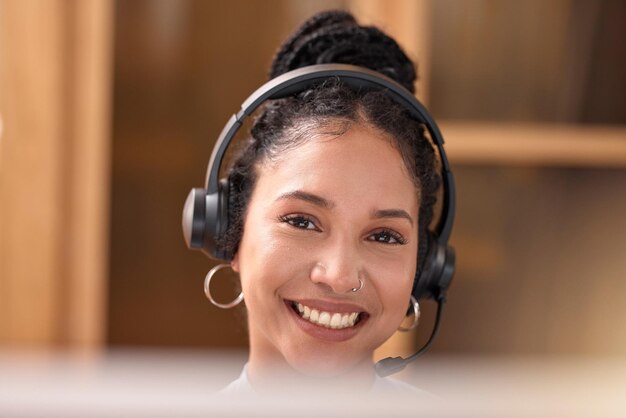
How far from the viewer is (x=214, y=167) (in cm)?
85

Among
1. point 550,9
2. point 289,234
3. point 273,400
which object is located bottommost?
point 273,400

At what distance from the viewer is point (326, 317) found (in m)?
0.78

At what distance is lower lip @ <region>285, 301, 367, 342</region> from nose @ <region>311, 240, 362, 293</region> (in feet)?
0.15

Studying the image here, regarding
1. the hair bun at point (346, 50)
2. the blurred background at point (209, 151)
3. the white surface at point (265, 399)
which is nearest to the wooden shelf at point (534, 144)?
the blurred background at point (209, 151)

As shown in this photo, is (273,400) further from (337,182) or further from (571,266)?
(571,266)

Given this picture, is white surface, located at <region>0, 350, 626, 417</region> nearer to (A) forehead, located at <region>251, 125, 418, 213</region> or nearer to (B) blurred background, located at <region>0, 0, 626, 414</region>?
(A) forehead, located at <region>251, 125, 418, 213</region>

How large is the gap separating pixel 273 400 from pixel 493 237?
75.9 inches

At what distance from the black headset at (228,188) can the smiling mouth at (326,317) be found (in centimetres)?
10

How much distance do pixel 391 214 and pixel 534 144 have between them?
1426 millimetres

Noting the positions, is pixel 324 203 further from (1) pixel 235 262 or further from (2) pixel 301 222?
(1) pixel 235 262

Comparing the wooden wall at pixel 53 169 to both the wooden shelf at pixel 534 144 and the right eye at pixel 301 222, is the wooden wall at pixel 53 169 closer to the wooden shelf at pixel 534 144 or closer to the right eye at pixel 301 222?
the wooden shelf at pixel 534 144

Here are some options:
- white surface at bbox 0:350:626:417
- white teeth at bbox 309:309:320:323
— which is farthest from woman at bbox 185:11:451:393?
white surface at bbox 0:350:626:417

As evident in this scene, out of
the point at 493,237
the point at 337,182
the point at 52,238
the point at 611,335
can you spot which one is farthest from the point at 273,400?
the point at 611,335

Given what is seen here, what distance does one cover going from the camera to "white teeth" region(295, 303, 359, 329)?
776mm
